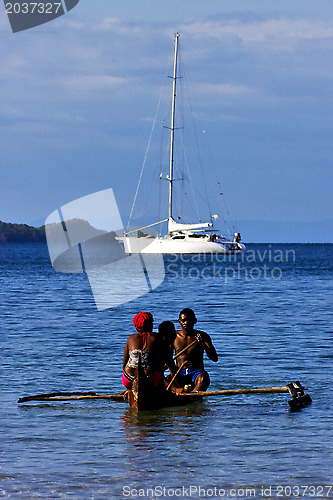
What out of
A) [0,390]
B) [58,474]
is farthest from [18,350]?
[58,474]

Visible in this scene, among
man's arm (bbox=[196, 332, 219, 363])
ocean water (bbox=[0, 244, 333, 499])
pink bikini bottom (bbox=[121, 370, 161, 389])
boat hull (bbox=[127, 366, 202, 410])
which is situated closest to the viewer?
ocean water (bbox=[0, 244, 333, 499])

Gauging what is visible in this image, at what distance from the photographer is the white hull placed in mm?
94625

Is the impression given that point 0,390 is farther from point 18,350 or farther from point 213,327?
point 213,327

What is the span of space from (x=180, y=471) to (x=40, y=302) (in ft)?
95.8

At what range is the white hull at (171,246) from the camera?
3725 inches

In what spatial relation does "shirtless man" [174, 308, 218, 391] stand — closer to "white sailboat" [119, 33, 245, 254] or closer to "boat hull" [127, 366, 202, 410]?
"boat hull" [127, 366, 202, 410]

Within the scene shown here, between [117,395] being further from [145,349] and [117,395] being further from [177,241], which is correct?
[177,241]

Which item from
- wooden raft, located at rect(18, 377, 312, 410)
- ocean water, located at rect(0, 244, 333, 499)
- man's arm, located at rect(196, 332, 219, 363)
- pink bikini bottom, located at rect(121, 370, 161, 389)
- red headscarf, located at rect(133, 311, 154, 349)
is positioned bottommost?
ocean water, located at rect(0, 244, 333, 499)

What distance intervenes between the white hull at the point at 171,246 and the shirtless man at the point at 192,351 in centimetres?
8079

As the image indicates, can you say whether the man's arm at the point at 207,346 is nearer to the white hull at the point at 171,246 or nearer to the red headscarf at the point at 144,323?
the red headscarf at the point at 144,323

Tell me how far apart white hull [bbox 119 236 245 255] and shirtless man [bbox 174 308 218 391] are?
8079 cm

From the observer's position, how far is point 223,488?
841 centimetres

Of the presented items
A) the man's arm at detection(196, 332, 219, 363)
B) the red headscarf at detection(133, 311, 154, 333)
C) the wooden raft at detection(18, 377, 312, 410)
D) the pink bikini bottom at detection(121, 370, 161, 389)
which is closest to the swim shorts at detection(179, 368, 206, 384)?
the wooden raft at detection(18, 377, 312, 410)

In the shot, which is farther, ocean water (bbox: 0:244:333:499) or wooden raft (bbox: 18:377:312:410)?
wooden raft (bbox: 18:377:312:410)
